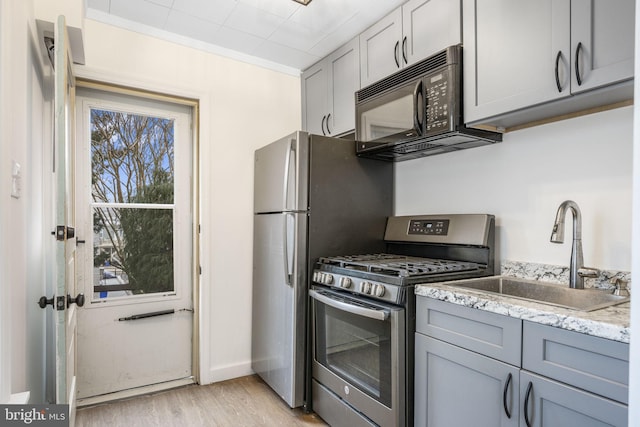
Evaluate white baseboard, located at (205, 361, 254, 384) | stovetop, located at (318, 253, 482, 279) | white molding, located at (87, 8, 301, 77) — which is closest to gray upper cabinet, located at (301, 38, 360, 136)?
white molding, located at (87, 8, 301, 77)

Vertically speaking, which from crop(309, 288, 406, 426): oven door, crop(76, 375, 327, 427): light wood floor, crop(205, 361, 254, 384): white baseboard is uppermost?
crop(309, 288, 406, 426): oven door

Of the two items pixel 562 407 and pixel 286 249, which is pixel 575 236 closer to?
pixel 562 407

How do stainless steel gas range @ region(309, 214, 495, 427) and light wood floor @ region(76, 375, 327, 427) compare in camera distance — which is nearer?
stainless steel gas range @ region(309, 214, 495, 427)

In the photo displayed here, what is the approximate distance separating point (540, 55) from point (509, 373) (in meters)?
1.25

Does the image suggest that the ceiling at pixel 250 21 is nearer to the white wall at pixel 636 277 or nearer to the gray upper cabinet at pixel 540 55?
the gray upper cabinet at pixel 540 55

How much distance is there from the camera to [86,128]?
2393 millimetres

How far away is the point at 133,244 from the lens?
2.55 metres

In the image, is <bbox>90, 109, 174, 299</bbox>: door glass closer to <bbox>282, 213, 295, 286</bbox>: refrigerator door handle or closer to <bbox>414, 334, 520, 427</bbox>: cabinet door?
<bbox>282, 213, 295, 286</bbox>: refrigerator door handle

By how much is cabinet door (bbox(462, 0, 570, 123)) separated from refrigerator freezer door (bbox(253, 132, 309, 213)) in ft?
3.21

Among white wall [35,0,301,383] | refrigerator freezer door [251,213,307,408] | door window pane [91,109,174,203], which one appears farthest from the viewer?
white wall [35,0,301,383]

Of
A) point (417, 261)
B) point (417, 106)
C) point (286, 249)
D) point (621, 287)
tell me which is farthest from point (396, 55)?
point (621, 287)

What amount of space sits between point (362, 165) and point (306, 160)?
0.44m

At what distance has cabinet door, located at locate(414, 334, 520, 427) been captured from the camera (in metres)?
1.29

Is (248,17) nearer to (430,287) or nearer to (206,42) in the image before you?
(206,42)
